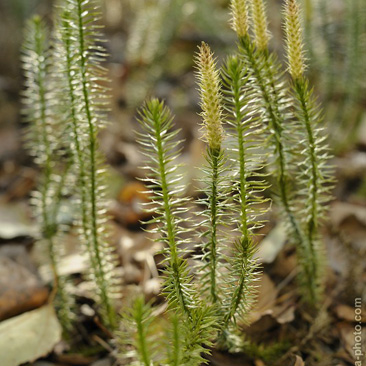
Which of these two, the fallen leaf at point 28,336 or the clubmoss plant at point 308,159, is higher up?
the clubmoss plant at point 308,159

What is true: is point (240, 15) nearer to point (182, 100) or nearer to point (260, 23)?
point (260, 23)

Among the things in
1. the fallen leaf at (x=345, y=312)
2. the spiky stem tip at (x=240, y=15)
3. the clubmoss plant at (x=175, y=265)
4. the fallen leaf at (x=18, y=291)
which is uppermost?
the spiky stem tip at (x=240, y=15)

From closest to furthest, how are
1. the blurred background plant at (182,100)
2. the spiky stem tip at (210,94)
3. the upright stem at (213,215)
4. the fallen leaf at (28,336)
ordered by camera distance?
the spiky stem tip at (210,94)
the upright stem at (213,215)
the fallen leaf at (28,336)
the blurred background plant at (182,100)

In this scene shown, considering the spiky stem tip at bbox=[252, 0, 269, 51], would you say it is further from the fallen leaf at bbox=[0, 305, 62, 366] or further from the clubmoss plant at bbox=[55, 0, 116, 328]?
the fallen leaf at bbox=[0, 305, 62, 366]

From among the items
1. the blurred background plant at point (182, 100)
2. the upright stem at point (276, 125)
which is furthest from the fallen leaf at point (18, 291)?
the upright stem at point (276, 125)

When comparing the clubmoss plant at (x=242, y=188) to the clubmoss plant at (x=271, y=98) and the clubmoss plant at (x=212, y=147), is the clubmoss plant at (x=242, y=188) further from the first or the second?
the clubmoss plant at (x=271, y=98)

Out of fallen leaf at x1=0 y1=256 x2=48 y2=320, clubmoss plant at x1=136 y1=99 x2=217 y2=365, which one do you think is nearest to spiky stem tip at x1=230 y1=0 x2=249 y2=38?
clubmoss plant at x1=136 y1=99 x2=217 y2=365
